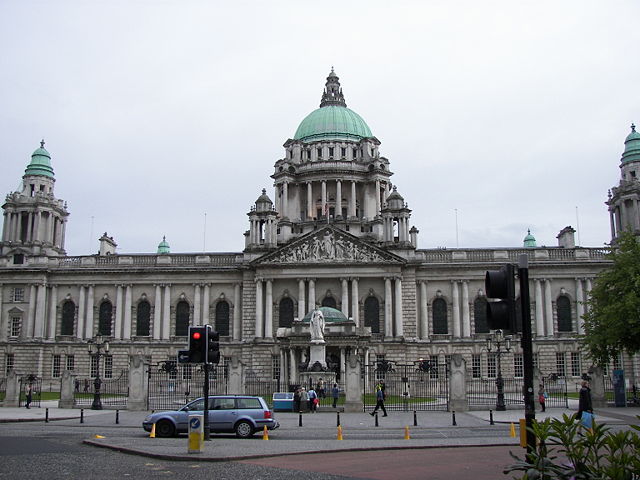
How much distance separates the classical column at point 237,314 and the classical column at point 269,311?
11.7ft

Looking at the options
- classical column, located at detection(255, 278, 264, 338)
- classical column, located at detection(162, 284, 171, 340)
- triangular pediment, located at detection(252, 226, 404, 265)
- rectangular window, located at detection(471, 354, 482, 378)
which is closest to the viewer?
classical column, located at detection(255, 278, 264, 338)

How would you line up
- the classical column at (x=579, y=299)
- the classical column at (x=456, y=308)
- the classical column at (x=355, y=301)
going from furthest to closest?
the classical column at (x=456, y=308) → the classical column at (x=579, y=299) → the classical column at (x=355, y=301)

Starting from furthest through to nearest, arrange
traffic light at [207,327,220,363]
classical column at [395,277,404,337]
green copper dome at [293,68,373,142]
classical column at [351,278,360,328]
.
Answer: green copper dome at [293,68,373,142] < classical column at [351,278,360,328] < classical column at [395,277,404,337] < traffic light at [207,327,220,363]

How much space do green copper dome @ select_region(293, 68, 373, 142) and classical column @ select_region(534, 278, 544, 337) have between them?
31.0 metres

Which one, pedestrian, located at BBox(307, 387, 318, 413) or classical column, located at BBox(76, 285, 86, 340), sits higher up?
classical column, located at BBox(76, 285, 86, 340)

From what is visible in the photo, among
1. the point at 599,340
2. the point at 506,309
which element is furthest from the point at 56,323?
the point at 506,309

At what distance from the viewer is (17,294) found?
73188mm

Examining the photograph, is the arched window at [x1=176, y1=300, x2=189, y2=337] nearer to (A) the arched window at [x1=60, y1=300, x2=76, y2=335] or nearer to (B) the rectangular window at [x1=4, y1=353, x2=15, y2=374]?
(A) the arched window at [x1=60, y1=300, x2=76, y2=335]

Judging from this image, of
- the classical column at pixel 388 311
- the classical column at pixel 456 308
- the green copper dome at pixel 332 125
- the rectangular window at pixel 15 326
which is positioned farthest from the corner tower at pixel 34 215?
the classical column at pixel 456 308

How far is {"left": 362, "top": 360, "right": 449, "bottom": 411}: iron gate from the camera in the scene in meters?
43.1

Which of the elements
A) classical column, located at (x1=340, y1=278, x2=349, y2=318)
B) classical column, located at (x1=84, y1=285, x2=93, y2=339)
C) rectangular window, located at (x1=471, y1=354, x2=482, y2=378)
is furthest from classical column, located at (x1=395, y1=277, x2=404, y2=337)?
classical column, located at (x1=84, y1=285, x2=93, y2=339)

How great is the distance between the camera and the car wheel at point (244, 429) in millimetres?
27016

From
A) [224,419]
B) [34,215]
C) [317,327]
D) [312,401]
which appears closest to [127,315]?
[34,215]

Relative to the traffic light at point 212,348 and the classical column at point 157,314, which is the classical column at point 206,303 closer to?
the classical column at point 157,314
